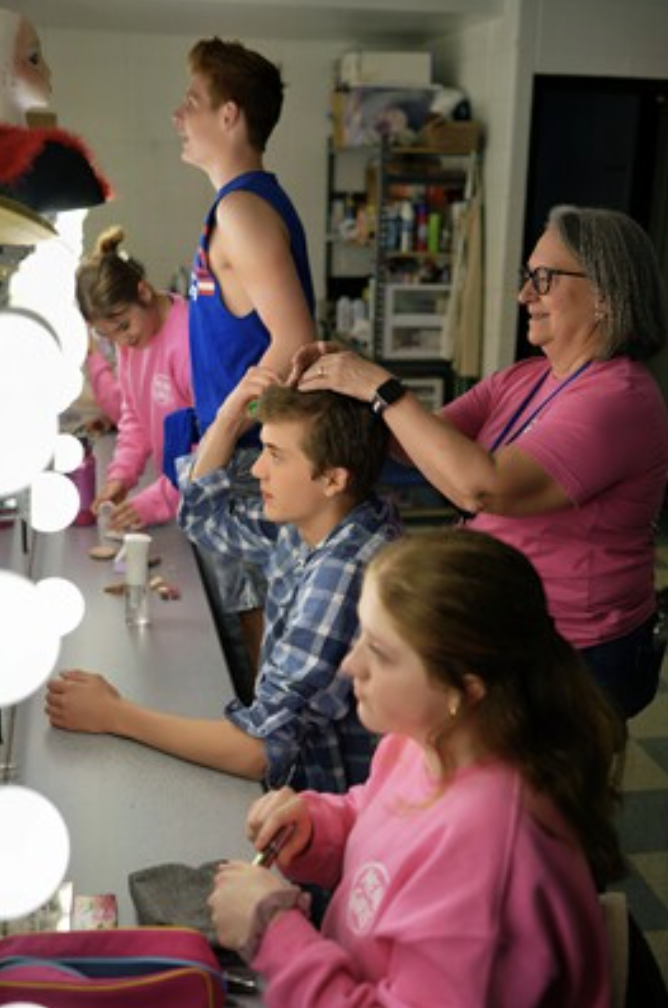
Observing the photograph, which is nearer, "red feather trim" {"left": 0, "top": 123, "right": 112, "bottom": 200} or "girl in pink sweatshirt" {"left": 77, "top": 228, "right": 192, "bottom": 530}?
"red feather trim" {"left": 0, "top": 123, "right": 112, "bottom": 200}

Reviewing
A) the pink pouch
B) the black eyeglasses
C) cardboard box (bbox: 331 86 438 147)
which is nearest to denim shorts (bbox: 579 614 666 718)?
the black eyeglasses

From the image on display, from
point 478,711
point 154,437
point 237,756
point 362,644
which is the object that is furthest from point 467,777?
point 154,437

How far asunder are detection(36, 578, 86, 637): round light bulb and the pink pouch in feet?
3.07

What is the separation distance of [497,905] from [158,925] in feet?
1.29

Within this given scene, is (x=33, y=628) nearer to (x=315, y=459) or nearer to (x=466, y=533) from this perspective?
(x=466, y=533)

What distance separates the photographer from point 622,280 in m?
1.68

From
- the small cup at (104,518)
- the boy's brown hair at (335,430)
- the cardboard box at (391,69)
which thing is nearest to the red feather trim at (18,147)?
the boy's brown hair at (335,430)

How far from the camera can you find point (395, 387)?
5.30 feet

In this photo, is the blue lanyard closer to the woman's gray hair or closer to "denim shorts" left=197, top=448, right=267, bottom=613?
the woman's gray hair

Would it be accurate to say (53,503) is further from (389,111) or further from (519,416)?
(389,111)

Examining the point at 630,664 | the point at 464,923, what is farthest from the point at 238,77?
the point at 464,923

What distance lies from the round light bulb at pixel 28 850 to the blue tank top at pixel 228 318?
92 cm

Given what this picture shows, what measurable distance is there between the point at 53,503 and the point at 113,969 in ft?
4.78

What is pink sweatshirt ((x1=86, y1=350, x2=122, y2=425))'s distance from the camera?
11.7 ft
